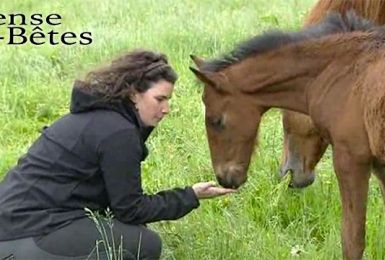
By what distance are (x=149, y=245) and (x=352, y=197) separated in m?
1.06

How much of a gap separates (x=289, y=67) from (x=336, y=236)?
1010 millimetres

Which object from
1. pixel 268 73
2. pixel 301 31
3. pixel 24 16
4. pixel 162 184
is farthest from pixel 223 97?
pixel 24 16

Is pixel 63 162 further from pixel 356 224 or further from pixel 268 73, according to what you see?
pixel 356 224

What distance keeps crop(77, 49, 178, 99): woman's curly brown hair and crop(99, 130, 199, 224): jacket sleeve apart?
0.78 ft

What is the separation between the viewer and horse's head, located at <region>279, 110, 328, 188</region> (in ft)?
17.2

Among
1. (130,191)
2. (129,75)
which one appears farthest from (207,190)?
(129,75)

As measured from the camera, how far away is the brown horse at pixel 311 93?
14.4 ft

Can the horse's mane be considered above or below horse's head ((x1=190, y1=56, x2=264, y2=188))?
above

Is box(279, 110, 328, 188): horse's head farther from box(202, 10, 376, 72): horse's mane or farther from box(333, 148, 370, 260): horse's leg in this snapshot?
box(333, 148, 370, 260): horse's leg

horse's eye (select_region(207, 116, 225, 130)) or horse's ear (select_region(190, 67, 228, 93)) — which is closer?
horse's ear (select_region(190, 67, 228, 93))

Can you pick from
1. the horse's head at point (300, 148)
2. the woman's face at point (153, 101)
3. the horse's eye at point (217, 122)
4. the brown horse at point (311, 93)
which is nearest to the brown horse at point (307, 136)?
the horse's head at point (300, 148)

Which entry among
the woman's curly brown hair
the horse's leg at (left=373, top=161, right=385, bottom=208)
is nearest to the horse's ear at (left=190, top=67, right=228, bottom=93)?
the woman's curly brown hair

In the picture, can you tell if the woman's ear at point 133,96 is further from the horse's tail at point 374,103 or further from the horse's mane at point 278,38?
the horse's tail at point 374,103

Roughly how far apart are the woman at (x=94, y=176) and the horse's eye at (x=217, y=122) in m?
0.31
